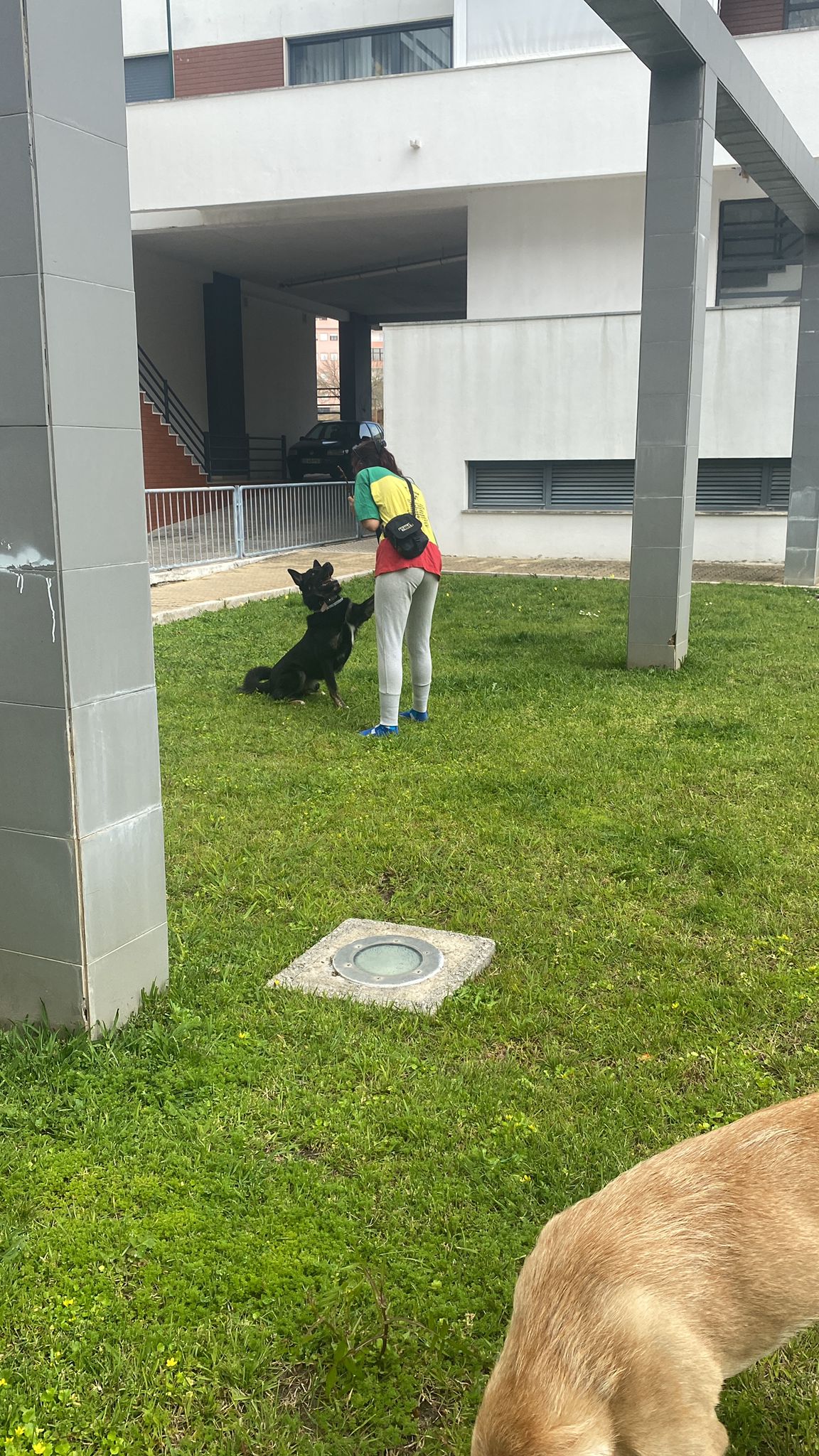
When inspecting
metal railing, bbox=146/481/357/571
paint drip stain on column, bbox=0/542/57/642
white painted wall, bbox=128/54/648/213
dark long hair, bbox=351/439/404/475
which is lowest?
metal railing, bbox=146/481/357/571

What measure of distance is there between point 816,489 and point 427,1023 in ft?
44.9

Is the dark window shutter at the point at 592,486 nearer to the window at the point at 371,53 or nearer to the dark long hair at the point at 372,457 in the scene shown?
the window at the point at 371,53

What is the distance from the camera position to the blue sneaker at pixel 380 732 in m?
7.63

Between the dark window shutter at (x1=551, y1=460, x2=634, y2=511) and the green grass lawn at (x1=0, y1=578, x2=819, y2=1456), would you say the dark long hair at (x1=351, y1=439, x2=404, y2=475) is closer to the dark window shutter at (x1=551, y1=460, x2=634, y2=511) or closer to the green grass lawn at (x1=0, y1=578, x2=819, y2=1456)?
the green grass lawn at (x1=0, y1=578, x2=819, y2=1456)

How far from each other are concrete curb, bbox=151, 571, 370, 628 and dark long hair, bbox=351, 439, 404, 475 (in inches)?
197

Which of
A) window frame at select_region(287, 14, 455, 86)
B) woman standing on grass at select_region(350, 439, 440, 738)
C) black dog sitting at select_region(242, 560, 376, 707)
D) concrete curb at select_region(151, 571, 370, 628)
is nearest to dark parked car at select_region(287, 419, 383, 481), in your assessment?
window frame at select_region(287, 14, 455, 86)

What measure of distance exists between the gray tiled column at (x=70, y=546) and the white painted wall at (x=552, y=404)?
50.7 feet

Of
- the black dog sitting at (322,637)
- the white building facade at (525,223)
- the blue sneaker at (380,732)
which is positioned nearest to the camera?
the blue sneaker at (380,732)

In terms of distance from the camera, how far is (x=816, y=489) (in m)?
15.6

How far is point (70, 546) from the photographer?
338 cm

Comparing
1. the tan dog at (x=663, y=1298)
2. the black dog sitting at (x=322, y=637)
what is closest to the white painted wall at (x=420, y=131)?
the black dog sitting at (x=322, y=637)

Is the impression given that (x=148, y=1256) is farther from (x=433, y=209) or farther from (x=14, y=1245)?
(x=433, y=209)

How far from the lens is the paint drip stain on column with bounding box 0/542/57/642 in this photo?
336 cm

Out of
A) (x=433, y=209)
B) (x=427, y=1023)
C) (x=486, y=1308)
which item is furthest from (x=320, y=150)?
(x=486, y=1308)
